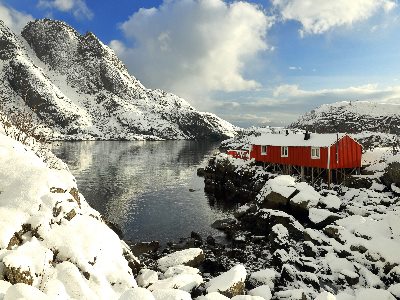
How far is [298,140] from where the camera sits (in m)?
50.0

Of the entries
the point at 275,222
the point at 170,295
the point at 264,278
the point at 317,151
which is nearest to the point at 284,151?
the point at 317,151

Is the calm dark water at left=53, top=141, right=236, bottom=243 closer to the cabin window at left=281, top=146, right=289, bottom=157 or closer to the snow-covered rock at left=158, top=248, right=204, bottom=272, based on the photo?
the snow-covered rock at left=158, top=248, right=204, bottom=272

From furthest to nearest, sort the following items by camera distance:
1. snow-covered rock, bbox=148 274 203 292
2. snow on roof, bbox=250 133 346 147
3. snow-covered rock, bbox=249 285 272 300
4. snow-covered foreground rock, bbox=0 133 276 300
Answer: snow on roof, bbox=250 133 346 147 < snow-covered rock, bbox=249 285 272 300 < snow-covered rock, bbox=148 274 203 292 < snow-covered foreground rock, bbox=0 133 276 300

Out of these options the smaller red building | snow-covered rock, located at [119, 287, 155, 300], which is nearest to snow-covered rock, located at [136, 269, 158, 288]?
snow-covered rock, located at [119, 287, 155, 300]

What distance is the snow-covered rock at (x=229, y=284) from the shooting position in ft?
51.7

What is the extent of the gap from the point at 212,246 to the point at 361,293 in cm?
1473

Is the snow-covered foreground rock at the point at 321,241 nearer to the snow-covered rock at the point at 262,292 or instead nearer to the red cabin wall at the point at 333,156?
the snow-covered rock at the point at 262,292

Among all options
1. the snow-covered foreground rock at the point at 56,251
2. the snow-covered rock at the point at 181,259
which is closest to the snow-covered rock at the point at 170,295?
the snow-covered foreground rock at the point at 56,251

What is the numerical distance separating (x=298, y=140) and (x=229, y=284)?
37.3 meters

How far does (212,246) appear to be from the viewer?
29859 millimetres

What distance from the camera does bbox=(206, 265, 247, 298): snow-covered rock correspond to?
15749 mm

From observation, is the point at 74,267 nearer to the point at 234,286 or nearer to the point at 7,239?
the point at 7,239

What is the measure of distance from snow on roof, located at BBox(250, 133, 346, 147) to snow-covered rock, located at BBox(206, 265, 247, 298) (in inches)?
1278

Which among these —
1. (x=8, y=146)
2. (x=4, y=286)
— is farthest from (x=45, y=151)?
(x=4, y=286)
